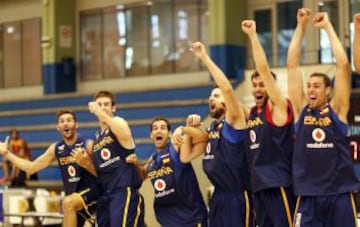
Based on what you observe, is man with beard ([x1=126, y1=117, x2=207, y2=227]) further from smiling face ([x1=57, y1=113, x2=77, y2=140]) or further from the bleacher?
the bleacher

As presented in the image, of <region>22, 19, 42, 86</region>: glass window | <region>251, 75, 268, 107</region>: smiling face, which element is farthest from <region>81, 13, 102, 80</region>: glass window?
<region>251, 75, 268, 107</region>: smiling face

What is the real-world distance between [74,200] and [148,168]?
0.89 metres

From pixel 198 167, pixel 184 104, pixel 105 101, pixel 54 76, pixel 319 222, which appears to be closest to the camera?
pixel 319 222

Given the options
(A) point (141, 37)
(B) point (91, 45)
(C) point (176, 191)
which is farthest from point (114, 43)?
(C) point (176, 191)

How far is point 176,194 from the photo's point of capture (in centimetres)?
723

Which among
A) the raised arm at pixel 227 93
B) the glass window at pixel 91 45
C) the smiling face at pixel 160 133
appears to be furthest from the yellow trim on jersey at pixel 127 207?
the glass window at pixel 91 45

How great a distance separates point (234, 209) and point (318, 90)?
1565 millimetres

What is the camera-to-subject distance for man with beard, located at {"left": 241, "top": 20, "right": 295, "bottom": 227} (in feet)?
20.2

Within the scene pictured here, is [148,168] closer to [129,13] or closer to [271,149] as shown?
[271,149]

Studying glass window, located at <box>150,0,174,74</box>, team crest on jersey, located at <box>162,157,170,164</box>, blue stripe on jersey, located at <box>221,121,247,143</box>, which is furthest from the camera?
glass window, located at <box>150,0,174,74</box>

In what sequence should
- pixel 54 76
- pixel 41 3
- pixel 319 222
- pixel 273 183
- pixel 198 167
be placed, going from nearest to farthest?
pixel 319 222 → pixel 273 183 → pixel 198 167 → pixel 54 76 → pixel 41 3

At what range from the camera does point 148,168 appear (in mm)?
7648

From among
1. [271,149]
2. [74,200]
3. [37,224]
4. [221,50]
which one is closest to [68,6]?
[221,50]

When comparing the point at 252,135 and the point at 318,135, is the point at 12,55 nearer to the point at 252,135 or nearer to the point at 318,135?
the point at 252,135
